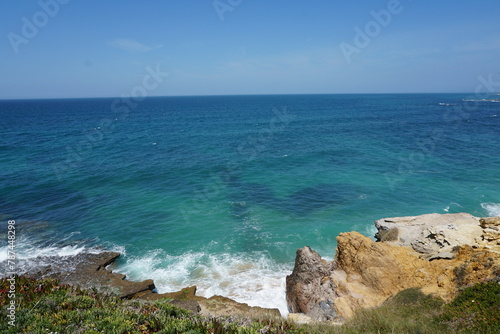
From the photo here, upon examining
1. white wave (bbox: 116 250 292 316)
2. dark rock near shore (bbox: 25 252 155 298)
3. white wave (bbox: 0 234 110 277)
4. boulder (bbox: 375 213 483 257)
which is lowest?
white wave (bbox: 116 250 292 316)

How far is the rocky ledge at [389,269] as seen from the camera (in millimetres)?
14695

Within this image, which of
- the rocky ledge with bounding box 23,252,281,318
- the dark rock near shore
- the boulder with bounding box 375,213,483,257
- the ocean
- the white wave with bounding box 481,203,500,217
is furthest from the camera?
the white wave with bounding box 481,203,500,217

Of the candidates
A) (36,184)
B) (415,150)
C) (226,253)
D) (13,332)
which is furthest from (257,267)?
(415,150)

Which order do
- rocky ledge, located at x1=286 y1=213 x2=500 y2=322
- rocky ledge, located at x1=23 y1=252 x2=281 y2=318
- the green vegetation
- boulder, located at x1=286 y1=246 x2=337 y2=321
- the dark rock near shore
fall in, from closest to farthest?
the green vegetation < rocky ledge, located at x1=286 y1=213 x2=500 y2=322 < rocky ledge, located at x1=23 y1=252 x2=281 y2=318 < boulder, located at x1=286 y1=246 x2=337 y2=321 < the dark rock near shore

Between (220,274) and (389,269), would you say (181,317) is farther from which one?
(389,269)

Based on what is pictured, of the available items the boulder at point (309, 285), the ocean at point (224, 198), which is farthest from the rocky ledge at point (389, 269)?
the ocean at point (224, 198)

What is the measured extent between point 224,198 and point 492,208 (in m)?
29.6

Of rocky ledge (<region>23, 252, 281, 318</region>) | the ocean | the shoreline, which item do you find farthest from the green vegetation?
the ocean

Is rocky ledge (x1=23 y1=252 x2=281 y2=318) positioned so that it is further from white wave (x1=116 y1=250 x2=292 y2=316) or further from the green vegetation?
the green vegetation

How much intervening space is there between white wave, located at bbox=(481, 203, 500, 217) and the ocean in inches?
7.4

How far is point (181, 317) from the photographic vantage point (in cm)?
1209

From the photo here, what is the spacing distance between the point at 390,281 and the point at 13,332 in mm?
17365

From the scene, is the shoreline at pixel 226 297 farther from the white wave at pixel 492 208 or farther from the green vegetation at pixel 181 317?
the white wave at pixel 492 208

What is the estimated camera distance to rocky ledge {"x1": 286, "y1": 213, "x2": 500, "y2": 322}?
48.2 ft
